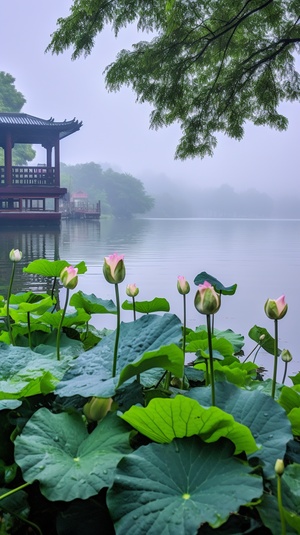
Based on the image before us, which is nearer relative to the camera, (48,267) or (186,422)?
(186,422)

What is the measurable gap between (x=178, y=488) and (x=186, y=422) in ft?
0.12

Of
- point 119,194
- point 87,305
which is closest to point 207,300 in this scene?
point 87,305

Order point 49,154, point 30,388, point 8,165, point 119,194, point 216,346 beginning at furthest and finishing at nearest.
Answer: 1. point 119,194
2. point 49,154
3. point 8,165
4. point 216,346
5. point 30,388

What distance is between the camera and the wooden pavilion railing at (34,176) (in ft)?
43.1

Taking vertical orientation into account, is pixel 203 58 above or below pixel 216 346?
above

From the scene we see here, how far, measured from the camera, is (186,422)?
0.30 metres

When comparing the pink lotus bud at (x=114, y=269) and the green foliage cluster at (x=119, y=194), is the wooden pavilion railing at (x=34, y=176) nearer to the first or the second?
the pink lotus bud at (x=114, y=269)

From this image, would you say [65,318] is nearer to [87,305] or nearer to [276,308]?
[87,305]

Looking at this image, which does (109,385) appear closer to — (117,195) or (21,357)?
(21,357)

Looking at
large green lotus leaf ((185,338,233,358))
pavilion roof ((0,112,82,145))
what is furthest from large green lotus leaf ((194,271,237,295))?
pavilion roof ((0,112,82,145))

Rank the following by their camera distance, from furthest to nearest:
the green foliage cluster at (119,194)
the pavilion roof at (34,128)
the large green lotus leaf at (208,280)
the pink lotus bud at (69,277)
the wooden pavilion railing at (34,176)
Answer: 1. the green foliage cluster at (119,194)
2. the wooden pavilion railing at (34,176)
3. the pavilion roof at (34,128)
4. the large green lotus leaf at (208,280)
5. the pink lotus bud at (69,277)

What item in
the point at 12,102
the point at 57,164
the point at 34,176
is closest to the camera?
the point at 57,164

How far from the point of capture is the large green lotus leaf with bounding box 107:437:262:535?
0.84 ft

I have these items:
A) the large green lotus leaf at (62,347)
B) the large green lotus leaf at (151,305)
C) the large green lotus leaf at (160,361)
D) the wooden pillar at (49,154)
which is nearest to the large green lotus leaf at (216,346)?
the large green lotus leaf at (151,305)
